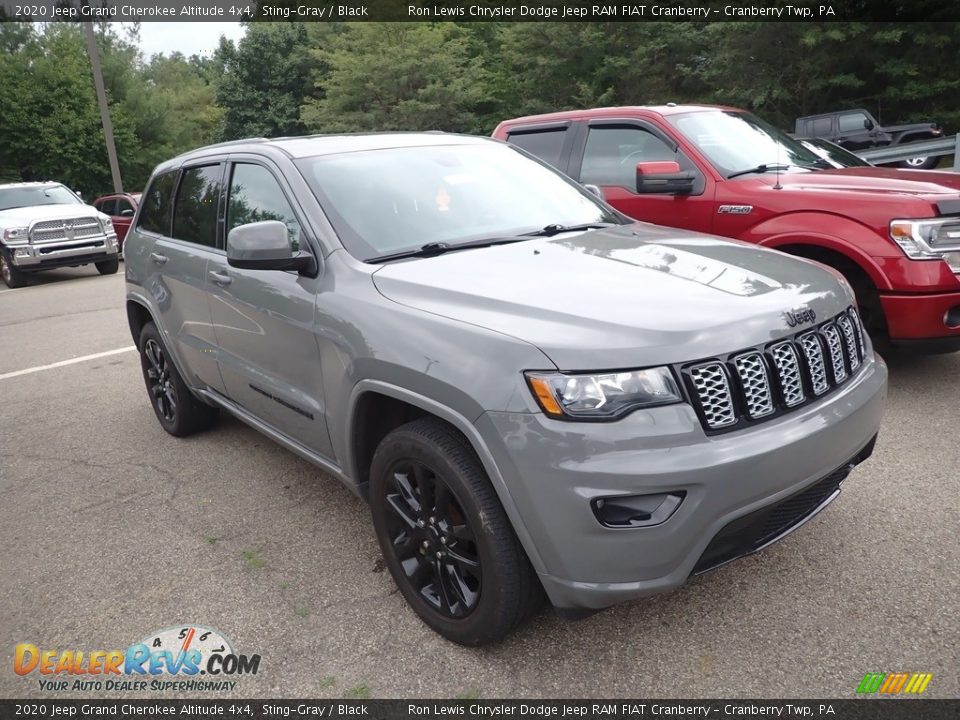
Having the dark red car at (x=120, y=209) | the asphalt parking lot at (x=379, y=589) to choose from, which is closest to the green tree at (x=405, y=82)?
the dark red car at (x=120, y=209)

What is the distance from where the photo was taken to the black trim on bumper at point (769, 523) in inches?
87.4

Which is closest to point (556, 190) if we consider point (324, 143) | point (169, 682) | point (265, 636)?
point (324, 143)

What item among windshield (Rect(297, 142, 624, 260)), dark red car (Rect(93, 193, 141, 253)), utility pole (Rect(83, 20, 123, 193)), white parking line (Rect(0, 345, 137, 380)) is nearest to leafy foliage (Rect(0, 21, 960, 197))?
utility pole (Rect(83, 20, 123, 193))

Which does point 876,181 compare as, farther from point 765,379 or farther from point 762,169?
point 765,379

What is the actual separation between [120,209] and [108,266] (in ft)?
12.0

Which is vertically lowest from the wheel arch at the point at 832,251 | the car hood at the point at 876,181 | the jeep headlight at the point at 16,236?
the jeep headlight at the point at 16,236

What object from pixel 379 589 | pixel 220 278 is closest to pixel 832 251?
pixel 379 589

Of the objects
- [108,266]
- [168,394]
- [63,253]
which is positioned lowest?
[108,266]

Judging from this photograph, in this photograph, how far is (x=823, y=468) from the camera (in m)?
2.39

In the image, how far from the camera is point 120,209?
17609 mm

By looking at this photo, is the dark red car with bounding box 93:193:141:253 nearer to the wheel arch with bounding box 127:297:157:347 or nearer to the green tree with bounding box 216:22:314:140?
the wheel arch with bounding box 127:297:157:347

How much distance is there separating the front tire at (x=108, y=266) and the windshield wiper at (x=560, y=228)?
42.7 feet

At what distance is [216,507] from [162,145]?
119ft

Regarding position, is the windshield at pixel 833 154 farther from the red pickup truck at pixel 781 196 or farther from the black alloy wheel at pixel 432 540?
the black alloy wheel at pixel 432 540
